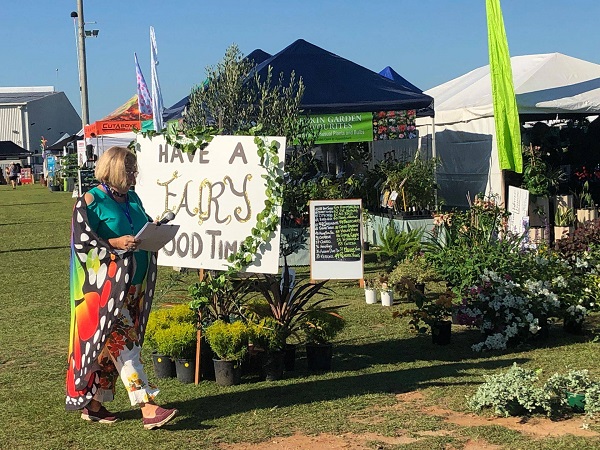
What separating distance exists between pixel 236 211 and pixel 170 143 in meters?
0.71

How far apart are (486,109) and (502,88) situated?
3.64 meters

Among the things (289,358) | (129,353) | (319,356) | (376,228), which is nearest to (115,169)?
(129,353)

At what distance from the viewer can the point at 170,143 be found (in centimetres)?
666

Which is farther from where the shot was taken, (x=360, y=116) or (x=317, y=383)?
(x=360, y=116)

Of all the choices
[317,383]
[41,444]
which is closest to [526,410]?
[317,383]

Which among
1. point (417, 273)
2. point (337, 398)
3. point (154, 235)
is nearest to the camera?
point (154, 235)

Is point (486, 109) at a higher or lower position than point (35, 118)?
lower

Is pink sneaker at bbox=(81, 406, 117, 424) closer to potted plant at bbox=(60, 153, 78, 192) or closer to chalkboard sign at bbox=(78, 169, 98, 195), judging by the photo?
chalkboard sign at bbox=(78, 169, 98, 195)

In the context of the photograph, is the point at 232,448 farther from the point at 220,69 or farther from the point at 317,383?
the point at 220,69

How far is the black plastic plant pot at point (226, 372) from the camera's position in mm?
6523

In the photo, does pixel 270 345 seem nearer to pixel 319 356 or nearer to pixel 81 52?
pixel 319 356

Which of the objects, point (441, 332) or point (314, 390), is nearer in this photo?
point (314, 390)

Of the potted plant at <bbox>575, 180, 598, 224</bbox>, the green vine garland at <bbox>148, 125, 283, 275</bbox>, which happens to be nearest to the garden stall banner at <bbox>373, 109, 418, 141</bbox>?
the potted plant at <bbox>575, 180, 598, 224</bbox>

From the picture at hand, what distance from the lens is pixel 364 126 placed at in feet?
47.1
